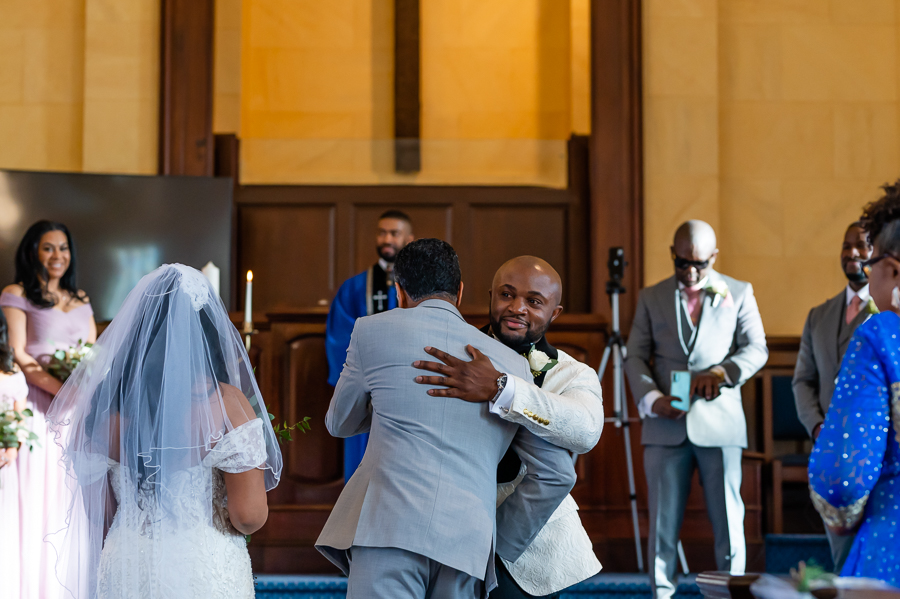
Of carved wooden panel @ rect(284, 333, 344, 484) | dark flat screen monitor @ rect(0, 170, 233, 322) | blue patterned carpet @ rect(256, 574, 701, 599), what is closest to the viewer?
blue patterned carpet @ rect(256, 574, 701, 599)

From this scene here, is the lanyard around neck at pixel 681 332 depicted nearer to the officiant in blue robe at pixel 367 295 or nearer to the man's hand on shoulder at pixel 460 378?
the officiant in blue robe at pixel 367 295

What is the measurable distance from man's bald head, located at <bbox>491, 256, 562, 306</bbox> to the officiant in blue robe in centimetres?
246

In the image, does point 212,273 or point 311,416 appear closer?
point 311,416

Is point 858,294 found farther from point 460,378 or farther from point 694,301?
point 460,378

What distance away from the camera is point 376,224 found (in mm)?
7258

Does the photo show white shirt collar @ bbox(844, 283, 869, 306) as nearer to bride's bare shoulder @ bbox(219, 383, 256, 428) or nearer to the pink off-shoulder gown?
bride's bare shoulder @ bbox(219, 383, 256, 428)

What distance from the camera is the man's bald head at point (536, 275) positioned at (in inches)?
102

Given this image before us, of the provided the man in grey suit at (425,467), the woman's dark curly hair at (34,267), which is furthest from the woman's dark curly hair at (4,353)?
the man in grey suit at (425,467)

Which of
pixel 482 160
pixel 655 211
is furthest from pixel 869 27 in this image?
pixel 482 160

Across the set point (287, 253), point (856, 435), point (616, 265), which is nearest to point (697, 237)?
point (616, 265)

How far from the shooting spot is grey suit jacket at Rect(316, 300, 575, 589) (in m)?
2.21

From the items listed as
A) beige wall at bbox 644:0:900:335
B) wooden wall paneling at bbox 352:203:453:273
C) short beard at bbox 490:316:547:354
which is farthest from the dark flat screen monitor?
short beard at bbox 490:316:547:354

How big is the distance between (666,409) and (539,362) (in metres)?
1.92

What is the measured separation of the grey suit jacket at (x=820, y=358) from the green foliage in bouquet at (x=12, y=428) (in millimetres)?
3492
